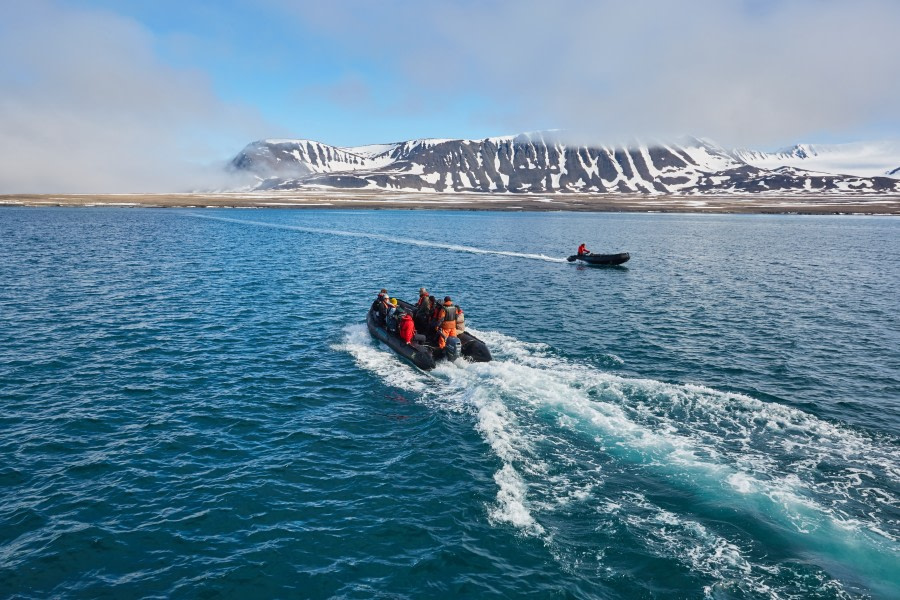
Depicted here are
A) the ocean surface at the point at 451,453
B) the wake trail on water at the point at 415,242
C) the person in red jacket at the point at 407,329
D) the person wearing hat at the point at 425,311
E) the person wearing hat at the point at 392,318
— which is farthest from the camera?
the wake trail on water at the point at 415,242

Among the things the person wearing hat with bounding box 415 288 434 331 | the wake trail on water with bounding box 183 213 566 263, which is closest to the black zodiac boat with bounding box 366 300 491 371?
the person wearing hat with bounding box 415 288 434 331

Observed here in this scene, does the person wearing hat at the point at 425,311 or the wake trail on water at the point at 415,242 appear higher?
the person wearing hat at the point at 425,311

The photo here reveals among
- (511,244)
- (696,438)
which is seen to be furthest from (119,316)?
(511,244)

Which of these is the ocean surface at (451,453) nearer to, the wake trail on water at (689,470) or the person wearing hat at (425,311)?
the wake trail on water at (689,470)

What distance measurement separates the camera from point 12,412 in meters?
18.4

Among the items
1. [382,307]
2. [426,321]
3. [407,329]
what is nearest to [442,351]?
[407,329]

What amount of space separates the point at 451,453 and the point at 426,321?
11.2 metres

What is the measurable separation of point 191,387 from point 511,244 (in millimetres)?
63954

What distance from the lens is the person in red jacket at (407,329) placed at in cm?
2514

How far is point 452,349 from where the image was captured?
2378 cm

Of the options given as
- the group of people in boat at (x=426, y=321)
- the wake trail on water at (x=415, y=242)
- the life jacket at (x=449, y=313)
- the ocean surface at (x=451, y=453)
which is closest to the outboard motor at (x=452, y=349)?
the group of people in boat at (x=426, y=321)

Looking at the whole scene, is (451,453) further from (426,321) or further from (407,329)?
(426,321)

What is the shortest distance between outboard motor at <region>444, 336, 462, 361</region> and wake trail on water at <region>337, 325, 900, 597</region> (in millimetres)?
1479

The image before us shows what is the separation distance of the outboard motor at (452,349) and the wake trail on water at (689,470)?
1.48m
